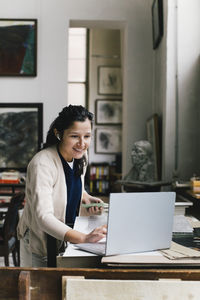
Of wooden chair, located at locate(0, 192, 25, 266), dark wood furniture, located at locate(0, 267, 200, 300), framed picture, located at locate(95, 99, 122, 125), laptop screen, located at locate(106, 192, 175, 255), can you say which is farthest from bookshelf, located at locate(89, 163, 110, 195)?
dark wood furniture, located at locate(0, 267, 200, 300)

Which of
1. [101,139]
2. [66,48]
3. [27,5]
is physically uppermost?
[27,5]

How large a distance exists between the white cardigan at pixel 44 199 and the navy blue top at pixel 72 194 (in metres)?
0.09

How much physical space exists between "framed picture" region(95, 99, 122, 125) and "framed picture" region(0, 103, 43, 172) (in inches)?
178

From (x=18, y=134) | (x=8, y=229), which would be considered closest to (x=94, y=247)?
(x=8, y=229)

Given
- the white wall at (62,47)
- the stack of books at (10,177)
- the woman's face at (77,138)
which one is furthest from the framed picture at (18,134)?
the woman's face at (77,138)

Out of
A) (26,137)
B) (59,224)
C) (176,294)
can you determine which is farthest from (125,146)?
(176,294)

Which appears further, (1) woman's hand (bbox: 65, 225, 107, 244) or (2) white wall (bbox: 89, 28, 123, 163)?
(2) white wall (bbox: 89, 28, 123, 163)

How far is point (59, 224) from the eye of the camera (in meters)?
1.78

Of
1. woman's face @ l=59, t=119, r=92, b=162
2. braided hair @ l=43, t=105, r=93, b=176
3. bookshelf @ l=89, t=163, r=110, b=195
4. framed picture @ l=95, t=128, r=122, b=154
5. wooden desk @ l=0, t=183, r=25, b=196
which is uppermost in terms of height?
braided hair @ l=43, t=105, r=93, b=176

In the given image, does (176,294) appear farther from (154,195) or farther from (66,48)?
(66,48)

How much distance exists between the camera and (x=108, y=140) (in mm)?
10234

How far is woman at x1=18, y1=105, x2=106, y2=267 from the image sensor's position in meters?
1.91

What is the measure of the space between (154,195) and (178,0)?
3.27m

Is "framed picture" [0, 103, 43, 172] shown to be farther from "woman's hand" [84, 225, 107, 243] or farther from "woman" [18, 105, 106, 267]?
"woman's hand" [84, 225, 107, 243]
